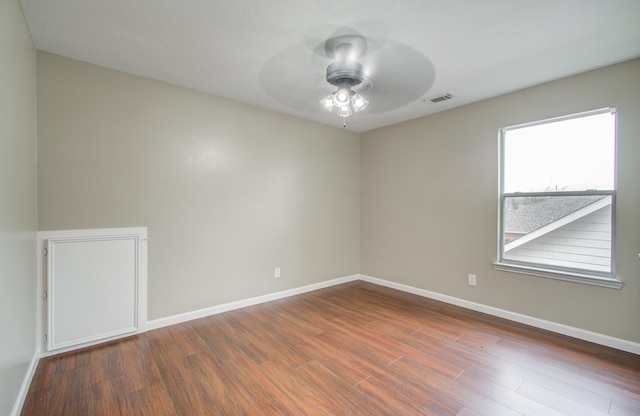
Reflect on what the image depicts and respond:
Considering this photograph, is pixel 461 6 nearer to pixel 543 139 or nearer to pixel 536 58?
pixel 536 58

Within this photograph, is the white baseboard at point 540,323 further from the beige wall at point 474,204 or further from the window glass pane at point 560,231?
the window glass pane at point 560,231

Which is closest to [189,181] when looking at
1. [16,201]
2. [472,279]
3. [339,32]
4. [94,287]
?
[94,287]

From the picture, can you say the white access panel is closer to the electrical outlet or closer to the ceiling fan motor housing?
the ceiling fan motor housing

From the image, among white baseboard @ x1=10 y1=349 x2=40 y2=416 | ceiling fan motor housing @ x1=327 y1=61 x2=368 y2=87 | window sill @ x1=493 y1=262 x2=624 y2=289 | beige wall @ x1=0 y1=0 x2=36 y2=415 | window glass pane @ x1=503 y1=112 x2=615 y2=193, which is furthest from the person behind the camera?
window glass pane @ x1=503 y1=112 x2=615 y2=193

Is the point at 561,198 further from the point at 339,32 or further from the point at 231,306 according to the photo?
the point at 231,306

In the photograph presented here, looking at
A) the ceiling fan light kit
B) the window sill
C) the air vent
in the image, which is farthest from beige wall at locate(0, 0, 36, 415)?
the window sill

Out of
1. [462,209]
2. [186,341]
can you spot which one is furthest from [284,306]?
[462,209]

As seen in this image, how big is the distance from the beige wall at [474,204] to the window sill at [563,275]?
0.06 metres

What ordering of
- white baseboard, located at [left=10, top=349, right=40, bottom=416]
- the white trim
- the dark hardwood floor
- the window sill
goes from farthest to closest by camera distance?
the white trim < the window sill < the dark hardwood floor < white baseboard, located at [left=10, top=349, right=40, bottom=416]

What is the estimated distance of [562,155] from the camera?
2.91 metres

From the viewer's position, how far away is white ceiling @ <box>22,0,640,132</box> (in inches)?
73.0

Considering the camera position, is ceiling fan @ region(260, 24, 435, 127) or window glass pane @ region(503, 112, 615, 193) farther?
window glass pane @ region(503, 112, 615, 193)

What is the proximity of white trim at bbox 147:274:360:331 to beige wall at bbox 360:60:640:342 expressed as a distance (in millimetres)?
970

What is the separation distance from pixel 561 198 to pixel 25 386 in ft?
15.4
